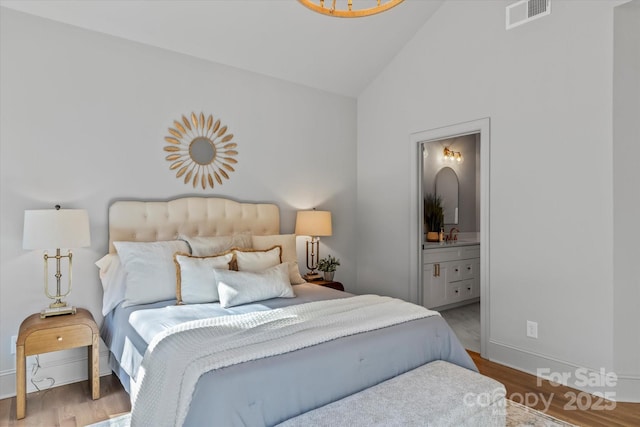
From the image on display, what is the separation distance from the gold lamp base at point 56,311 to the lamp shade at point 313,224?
80.8 inches

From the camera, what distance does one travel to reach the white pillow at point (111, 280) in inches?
113

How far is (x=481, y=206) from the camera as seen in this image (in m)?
3.54

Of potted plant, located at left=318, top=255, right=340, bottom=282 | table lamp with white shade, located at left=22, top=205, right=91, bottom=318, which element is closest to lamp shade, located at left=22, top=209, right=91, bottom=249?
table lamp with white shade, located at left=22, top=205, right=91, bottom=318

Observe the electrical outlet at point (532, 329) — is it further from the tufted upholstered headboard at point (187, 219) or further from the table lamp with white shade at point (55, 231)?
the table lamp with white shade at point (55, 231)

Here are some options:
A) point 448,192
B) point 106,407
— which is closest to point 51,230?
point 106,407

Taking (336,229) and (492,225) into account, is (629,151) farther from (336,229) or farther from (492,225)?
(336,229)

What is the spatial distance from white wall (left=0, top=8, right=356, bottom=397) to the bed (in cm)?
23

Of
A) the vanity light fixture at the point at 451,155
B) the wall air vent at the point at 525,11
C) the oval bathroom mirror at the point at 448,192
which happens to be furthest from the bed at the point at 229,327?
the vanity light fixture at the point at 451,155

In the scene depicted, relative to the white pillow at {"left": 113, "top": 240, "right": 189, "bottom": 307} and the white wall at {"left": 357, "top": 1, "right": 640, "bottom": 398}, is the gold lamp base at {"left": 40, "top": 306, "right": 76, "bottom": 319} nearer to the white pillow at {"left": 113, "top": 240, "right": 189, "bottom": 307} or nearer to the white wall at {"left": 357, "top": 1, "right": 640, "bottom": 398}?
the white pillow at {"left": 113, "top": 240, "right": 189, "bottom": 307}

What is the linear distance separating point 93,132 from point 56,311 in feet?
4.46

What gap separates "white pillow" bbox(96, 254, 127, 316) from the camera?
2871mm

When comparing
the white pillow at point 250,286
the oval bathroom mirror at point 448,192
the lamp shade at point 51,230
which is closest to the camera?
the lamp shade at point 51,230

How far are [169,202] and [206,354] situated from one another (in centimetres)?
196

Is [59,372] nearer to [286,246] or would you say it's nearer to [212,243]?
[212,243]
